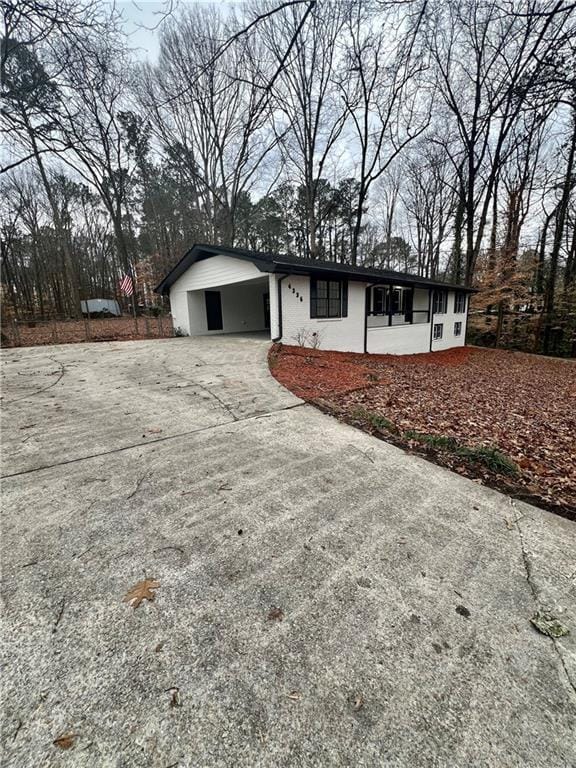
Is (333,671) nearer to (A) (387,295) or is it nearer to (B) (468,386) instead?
(B) (468,386)

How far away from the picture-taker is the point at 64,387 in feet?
17.9

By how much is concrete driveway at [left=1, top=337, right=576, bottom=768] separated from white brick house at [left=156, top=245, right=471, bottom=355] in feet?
24.1

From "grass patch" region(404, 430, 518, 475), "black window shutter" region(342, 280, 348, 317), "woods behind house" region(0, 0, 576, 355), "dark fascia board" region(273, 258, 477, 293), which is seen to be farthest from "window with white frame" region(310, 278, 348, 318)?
"grass patch" region(404, 430, 518, 475)

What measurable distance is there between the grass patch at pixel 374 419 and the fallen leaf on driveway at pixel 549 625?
235 centimetres

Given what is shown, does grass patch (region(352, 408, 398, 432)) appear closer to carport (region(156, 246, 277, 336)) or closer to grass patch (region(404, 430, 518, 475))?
grass patch (region(404, 430, 518, 475))

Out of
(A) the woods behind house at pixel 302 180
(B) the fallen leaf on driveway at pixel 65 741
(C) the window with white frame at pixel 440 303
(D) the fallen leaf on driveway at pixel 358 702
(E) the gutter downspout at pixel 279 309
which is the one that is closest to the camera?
(B) the fallen leaf on driveway at pixel 65 741

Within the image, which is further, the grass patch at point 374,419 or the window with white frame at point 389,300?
the window with white frame at point 389,300

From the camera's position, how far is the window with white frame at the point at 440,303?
1567 cm

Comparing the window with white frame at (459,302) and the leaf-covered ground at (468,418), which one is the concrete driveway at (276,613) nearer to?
the leaf-covered ground at (468,418)

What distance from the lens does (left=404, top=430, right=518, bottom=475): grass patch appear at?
3016mm

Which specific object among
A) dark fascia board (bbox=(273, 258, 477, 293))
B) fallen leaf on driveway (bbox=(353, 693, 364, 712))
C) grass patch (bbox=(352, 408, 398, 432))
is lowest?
fallen leaf on driveway (bbox=(353, 693, 364, 712))

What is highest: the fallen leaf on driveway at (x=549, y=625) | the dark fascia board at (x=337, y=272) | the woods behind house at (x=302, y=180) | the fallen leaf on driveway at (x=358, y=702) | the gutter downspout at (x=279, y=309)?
the woods behind house at (x=302, y=180)

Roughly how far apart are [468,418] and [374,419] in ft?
4.66

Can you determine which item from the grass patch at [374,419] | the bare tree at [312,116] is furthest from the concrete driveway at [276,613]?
the bare tree at [312,116]
